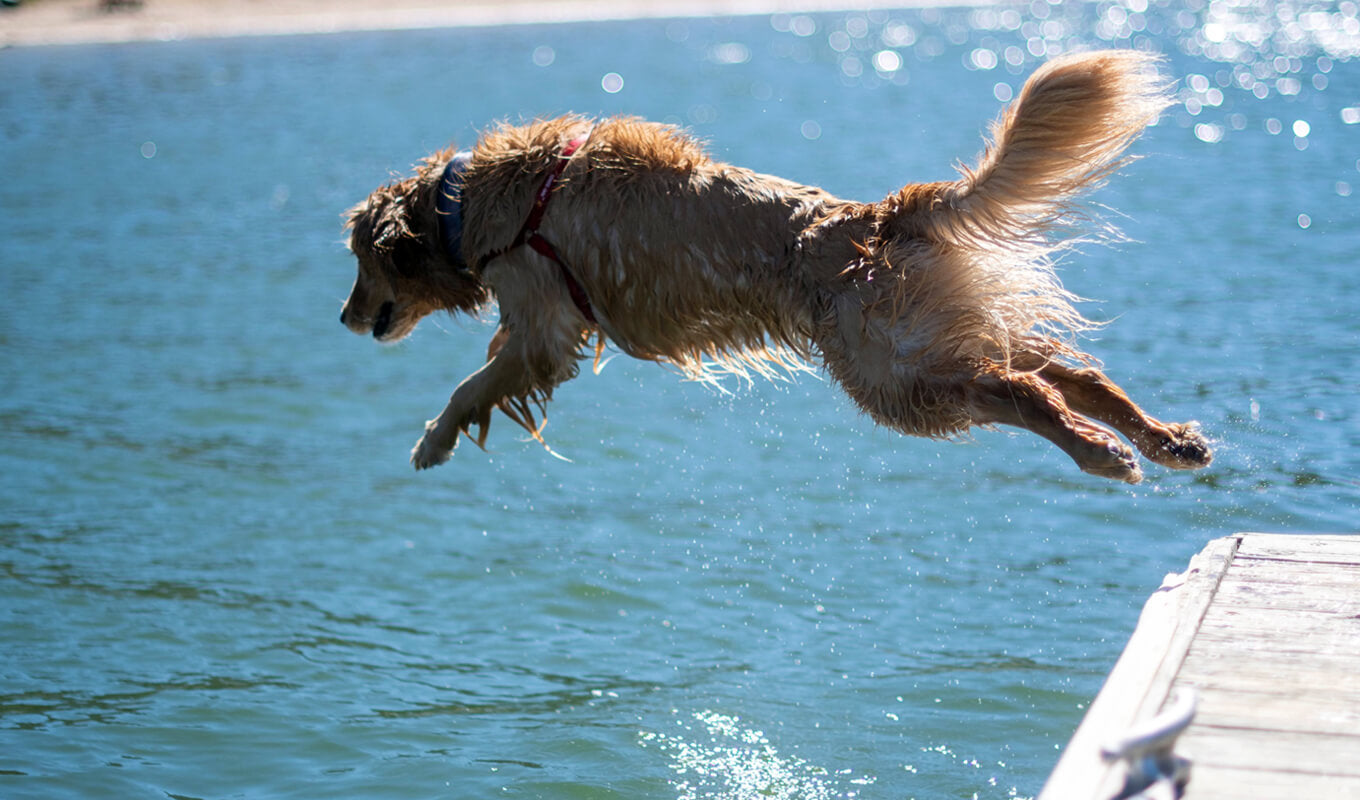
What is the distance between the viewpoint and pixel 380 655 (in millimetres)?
6711

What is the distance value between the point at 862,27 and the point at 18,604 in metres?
43.6

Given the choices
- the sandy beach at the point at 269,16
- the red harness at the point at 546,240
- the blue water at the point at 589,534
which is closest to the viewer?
the red harness at the point at 546,240

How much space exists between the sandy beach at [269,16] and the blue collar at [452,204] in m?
43.6

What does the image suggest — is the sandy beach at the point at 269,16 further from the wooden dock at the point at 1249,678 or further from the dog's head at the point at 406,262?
the wooden dock at the point at 1249,678

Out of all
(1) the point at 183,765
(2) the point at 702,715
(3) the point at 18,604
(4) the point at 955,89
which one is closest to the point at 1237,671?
(2) the point at 702,715

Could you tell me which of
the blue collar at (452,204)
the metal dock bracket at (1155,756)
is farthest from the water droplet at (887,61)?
the metal dock bracket at (1155,756)

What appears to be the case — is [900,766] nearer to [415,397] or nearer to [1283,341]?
[1283,341]

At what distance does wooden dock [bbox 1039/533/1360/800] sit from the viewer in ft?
9.61

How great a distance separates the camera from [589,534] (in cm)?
793

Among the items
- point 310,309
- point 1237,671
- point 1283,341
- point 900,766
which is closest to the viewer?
point 1237,671

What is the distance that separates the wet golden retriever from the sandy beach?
43.8 m

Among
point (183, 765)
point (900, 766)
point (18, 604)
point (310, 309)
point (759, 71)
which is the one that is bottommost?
point (900, 766)

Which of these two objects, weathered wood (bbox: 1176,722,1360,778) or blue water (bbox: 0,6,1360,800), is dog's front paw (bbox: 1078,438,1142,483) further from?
blue water (bbox: 0,6,1360,800)

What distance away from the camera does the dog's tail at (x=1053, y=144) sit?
4.13m
